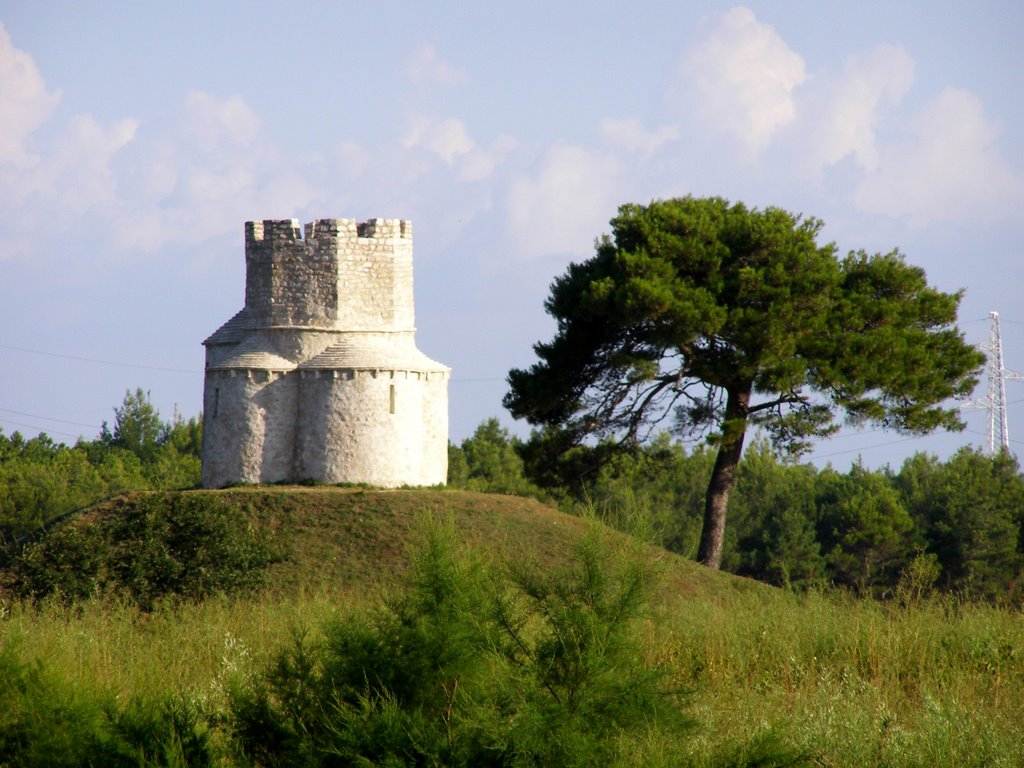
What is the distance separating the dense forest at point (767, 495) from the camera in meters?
32.4

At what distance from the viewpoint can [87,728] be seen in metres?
6.87

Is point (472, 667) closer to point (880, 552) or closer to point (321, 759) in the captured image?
point (321, 759)

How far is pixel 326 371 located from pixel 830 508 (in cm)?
2412

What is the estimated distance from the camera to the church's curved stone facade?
2659 centimetres

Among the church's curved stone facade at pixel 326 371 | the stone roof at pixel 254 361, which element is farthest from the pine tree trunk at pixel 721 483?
the stone roof at pixel 254 361

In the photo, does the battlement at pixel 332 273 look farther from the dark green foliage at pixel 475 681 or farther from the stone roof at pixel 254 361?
the dark green foliage at pixel 475 681

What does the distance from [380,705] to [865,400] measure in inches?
822

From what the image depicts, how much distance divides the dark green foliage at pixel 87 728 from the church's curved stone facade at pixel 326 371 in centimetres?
1881

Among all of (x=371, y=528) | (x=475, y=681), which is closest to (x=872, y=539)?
(x=371, y=528)

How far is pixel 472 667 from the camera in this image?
6512 millimetres

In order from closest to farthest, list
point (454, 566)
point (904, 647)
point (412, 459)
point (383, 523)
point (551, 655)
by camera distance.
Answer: point (551, 655)
point (454, 566)
point (904, 647)
point (383, 523)
point (412, 459)

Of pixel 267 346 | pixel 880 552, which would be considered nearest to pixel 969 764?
pixel 267 346

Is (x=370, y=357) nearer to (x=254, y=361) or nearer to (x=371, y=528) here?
(x=254, y=361)

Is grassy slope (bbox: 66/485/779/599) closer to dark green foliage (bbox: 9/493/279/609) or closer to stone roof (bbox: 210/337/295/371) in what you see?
dark green foliage (bbox: 9/493/279/609)
